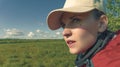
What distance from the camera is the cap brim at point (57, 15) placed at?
8.64ft

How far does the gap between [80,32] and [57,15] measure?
1.03 feet

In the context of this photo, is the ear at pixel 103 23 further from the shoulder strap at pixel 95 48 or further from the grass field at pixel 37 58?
the grass field at pixel 37 58

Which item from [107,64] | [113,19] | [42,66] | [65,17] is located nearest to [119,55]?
[107,64]

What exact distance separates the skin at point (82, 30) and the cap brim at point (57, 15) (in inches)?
3.2

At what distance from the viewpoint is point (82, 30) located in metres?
2.65

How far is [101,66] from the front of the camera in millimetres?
2422

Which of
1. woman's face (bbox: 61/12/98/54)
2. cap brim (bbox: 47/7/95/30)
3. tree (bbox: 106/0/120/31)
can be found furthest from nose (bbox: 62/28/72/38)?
tree (bbox: 106/0/120/31)

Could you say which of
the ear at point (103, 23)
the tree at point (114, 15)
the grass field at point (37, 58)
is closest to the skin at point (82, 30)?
the ear at point (103, 23)

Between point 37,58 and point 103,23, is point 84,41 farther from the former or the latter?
point 37,58

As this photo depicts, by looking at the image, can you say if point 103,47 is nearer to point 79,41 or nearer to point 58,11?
point 79,41

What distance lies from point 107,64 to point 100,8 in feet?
1.70

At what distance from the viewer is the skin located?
2636mm

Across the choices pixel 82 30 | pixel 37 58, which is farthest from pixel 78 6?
pixel 37 58

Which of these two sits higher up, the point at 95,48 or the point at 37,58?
the point at 95,48
